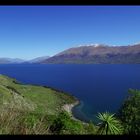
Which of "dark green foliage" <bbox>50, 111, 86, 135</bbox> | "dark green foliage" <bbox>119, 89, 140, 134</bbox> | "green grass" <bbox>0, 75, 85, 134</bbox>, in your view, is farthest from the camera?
"dark green foliage" <bbox>119, 89, 140, 134</bbox>

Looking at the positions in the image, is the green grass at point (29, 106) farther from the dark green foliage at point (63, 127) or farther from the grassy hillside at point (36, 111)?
the dark green foliage at point (63, 127)

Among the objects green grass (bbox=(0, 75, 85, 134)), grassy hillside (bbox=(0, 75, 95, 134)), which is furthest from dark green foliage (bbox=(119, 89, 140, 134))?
green grass (bbox=(0, 75, 85, 134))

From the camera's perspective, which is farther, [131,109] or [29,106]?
[29,106]

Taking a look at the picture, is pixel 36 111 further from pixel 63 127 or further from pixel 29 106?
pixel 63 127

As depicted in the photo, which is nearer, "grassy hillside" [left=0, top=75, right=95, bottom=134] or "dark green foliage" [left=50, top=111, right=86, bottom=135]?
"grassy hillside" [left=0, top=75, right=95, bottom=134]

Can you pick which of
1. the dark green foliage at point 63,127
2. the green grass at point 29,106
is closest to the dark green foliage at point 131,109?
the green grass at point 29,106

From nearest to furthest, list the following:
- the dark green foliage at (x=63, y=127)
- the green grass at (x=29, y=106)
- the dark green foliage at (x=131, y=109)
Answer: the green grass at (x=29, y=106)
the dark green foliage at (x=63, y=127)
the dark green foliage at (x=131, y=109)

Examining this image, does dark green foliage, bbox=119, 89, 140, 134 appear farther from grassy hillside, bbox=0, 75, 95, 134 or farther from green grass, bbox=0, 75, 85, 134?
green grass, bbox=0, 75, 85, 134

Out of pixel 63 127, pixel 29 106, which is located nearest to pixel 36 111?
pixel 29 106

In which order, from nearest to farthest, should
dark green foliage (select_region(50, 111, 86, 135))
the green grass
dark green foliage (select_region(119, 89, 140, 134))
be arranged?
1. the green grass
2. dark green foliage (select_region(50, 111, 86, 135))
3. dark green foliage (select_region(119, 89, 140, 134))

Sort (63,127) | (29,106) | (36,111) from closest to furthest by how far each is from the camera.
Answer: (63,127) < (36,111) < (29,106)
